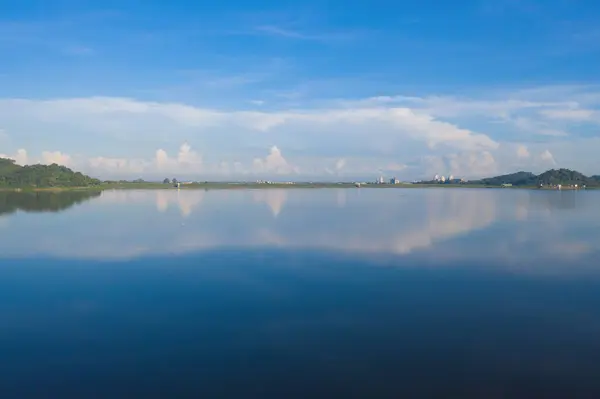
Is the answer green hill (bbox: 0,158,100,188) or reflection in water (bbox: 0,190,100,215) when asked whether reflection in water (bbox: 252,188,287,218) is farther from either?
green hill (bbox: 0,158,100,188)

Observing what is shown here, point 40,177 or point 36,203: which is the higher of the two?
point 40,177

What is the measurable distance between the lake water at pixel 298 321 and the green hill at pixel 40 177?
3783 inches

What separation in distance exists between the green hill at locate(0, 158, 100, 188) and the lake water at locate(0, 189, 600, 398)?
9608 cm

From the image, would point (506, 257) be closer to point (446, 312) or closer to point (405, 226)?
point (446, 312)

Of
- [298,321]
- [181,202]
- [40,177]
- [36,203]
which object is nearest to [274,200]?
[181,202]

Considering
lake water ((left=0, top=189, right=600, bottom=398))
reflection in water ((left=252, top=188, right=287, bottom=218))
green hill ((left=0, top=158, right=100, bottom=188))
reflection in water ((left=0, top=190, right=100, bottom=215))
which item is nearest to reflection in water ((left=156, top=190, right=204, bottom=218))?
reflection in water ((left=252, top=188, right=287, bottom=218))

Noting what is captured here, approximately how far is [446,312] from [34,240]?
75.9 feet

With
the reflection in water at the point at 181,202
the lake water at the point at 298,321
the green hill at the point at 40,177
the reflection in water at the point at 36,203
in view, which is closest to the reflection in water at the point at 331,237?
the lake water at the point at 298,321

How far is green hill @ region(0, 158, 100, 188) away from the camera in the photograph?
10661 centimetres

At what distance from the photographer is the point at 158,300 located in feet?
45.2

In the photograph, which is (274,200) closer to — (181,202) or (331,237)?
(181,202)

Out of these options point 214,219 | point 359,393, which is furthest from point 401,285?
point 214,219

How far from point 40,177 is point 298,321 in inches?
4595

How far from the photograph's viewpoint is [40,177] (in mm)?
109750
